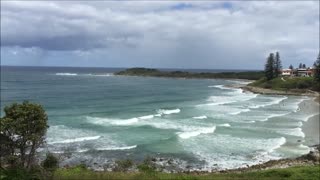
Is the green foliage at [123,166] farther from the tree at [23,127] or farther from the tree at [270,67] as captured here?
the tree at [270,67]

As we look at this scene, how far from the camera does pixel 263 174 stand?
24.7 m

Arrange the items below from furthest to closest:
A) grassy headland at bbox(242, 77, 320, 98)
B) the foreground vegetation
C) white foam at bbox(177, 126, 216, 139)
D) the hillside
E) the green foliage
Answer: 1. the hillside
2. grassy headland at bbox(242, 77, 320, 98)
3. white foam at bbox(177, 126, 216, 139)
4. the green foliage
5. the foreground vegetation

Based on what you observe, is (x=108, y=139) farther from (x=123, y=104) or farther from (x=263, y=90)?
(x=263, y=90)

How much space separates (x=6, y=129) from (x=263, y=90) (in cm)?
9430

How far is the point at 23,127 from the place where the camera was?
63.3ft

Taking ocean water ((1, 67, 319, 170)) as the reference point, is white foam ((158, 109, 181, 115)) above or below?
above

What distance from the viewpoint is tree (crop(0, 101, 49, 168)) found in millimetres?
19328

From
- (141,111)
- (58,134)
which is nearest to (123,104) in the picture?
(141,111)

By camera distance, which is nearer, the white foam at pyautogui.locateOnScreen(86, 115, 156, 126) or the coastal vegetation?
the white foam at pyautogui.locateOnScreen(86, 115, 156, 126)

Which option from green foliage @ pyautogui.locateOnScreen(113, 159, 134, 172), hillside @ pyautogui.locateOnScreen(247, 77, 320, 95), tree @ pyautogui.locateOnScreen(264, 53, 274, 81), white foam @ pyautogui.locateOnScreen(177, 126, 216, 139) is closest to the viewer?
green foliage @ pyautogui.locateOnScreen(113, 159, 134, 172)

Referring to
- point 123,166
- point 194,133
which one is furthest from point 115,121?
point 123,166

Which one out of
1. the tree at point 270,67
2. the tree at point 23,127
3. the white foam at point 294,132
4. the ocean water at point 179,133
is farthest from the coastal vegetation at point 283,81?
the tree at point 23,127

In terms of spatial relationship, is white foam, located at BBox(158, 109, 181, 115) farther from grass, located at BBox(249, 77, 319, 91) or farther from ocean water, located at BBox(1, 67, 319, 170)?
grass, located at BBox(249, 77, 319, 91)

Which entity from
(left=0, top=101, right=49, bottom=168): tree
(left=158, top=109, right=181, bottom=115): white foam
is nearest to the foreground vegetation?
(left=0, top=101, right=49, bottom=168): tree
